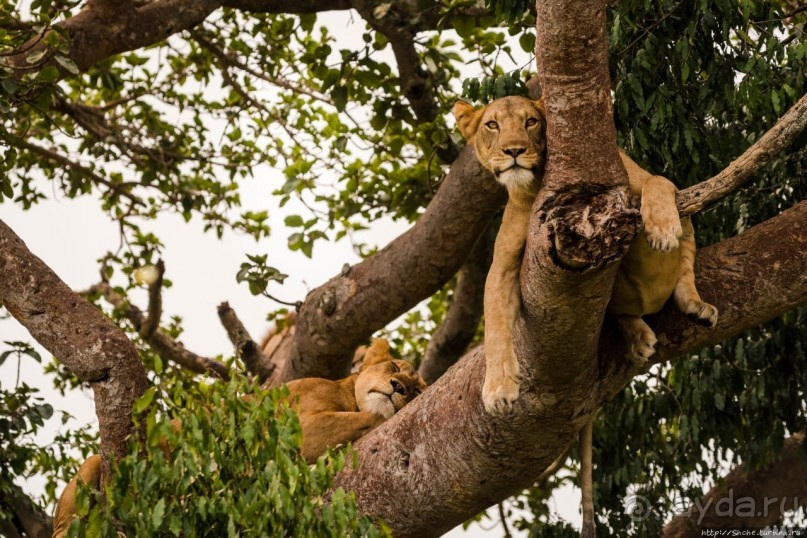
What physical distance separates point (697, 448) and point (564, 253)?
13.4 feet

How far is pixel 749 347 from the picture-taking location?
6.65 m

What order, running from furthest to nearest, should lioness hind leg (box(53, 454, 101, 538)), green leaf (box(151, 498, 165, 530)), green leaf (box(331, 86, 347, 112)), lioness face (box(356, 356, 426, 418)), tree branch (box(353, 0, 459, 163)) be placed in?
1. green leaf (box(331, 86, 347, 112))
2. tree branch (box(353, 0, 459, 163))
3. lioness face (box(356, 356, 426, 418))
4. lioness hind leg (box(53, 454, 101, 538))
5. green leaf (box(151, 498, 165, 530))

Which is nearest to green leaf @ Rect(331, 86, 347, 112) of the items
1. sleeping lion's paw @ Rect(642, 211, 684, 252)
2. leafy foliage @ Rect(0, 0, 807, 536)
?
leafy foliage @ Rect(0, 0, 807, 536)

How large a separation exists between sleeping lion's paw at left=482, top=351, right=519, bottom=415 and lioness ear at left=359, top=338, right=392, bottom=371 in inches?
96.2

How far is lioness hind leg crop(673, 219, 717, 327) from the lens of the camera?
4316 mm

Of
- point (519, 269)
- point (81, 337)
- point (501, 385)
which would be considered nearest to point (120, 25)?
point (81, 337)

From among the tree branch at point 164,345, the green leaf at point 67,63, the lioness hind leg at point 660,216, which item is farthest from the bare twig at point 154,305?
the lioness hind leg at point 660,216

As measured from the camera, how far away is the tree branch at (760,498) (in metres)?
8.47

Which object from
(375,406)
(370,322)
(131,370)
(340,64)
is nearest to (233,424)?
(131,370)

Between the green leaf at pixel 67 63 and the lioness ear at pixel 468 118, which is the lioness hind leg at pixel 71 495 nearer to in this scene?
the green leaf at pixel 67 63

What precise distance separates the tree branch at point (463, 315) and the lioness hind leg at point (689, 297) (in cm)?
338

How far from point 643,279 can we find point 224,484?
5.76 feet

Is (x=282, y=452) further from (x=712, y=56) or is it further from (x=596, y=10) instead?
(x=712, y=56)

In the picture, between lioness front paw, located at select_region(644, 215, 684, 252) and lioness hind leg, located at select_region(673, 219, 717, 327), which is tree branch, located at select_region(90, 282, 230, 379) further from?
lioness front paw, located at select_region(644, 215, 684, 252)
